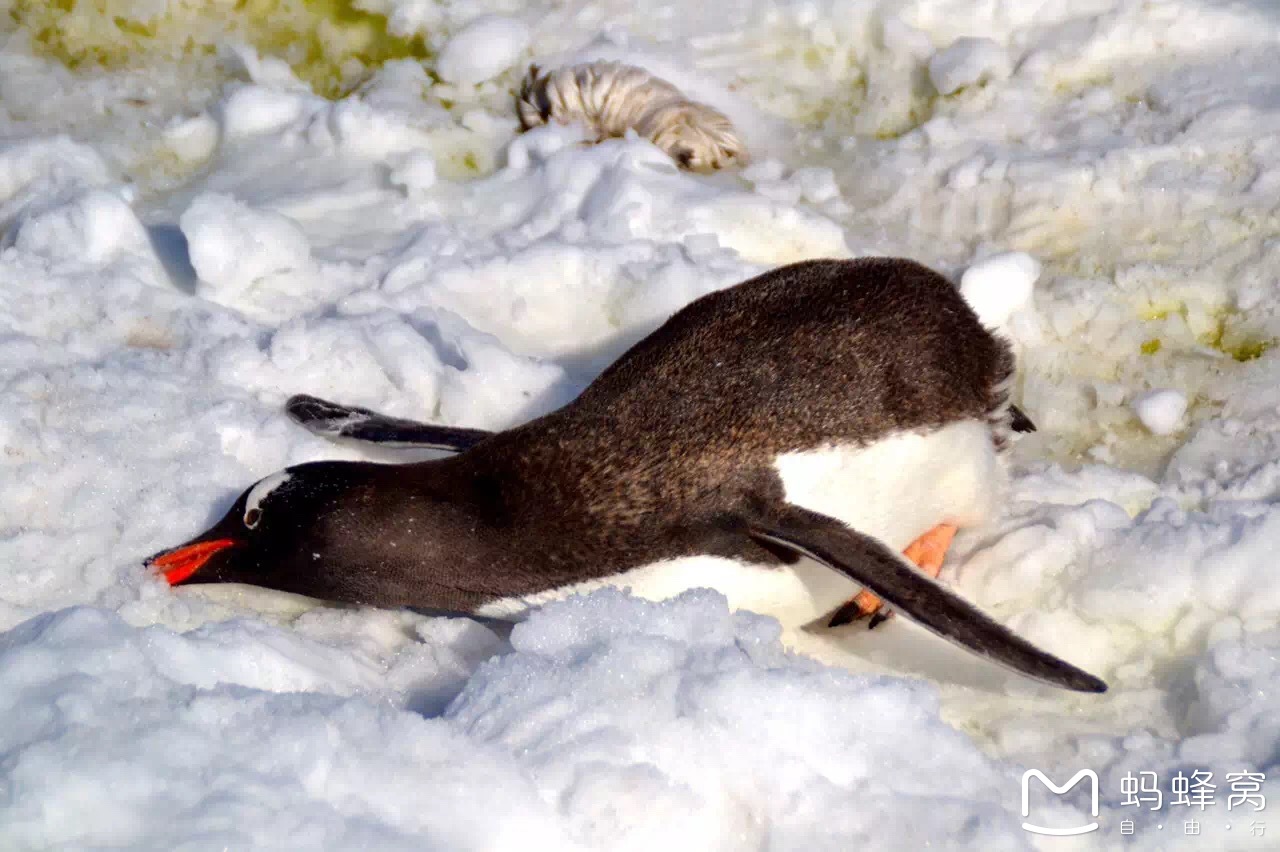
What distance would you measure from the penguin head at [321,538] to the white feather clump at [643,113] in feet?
4.70

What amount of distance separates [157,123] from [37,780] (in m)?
2.47

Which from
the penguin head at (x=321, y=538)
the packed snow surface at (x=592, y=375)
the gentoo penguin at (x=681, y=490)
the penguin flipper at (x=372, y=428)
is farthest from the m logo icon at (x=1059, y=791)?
the penguin flipper at (x=372, y=428)

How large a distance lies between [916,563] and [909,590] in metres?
0.29

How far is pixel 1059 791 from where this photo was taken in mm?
1615

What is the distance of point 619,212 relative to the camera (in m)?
2.87

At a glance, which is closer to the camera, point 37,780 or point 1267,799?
point 37,780

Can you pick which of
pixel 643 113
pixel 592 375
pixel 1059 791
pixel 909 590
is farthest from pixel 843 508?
pixel 643 113

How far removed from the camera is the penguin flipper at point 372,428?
2287 mm

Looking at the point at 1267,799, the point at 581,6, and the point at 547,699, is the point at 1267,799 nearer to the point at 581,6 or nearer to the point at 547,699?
the point at 547,699

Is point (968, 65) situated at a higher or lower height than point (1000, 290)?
higher

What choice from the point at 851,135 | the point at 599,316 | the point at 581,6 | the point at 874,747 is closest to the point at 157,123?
the point at 581,6

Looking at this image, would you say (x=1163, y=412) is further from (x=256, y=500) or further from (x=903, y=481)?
(x=256, y=500)

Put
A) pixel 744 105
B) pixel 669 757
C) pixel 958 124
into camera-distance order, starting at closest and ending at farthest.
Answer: pixel 669 757 → pixel 958 124 → pixel 744 105

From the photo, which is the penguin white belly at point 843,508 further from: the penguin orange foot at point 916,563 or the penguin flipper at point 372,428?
the penguin flipper at point 372,428
